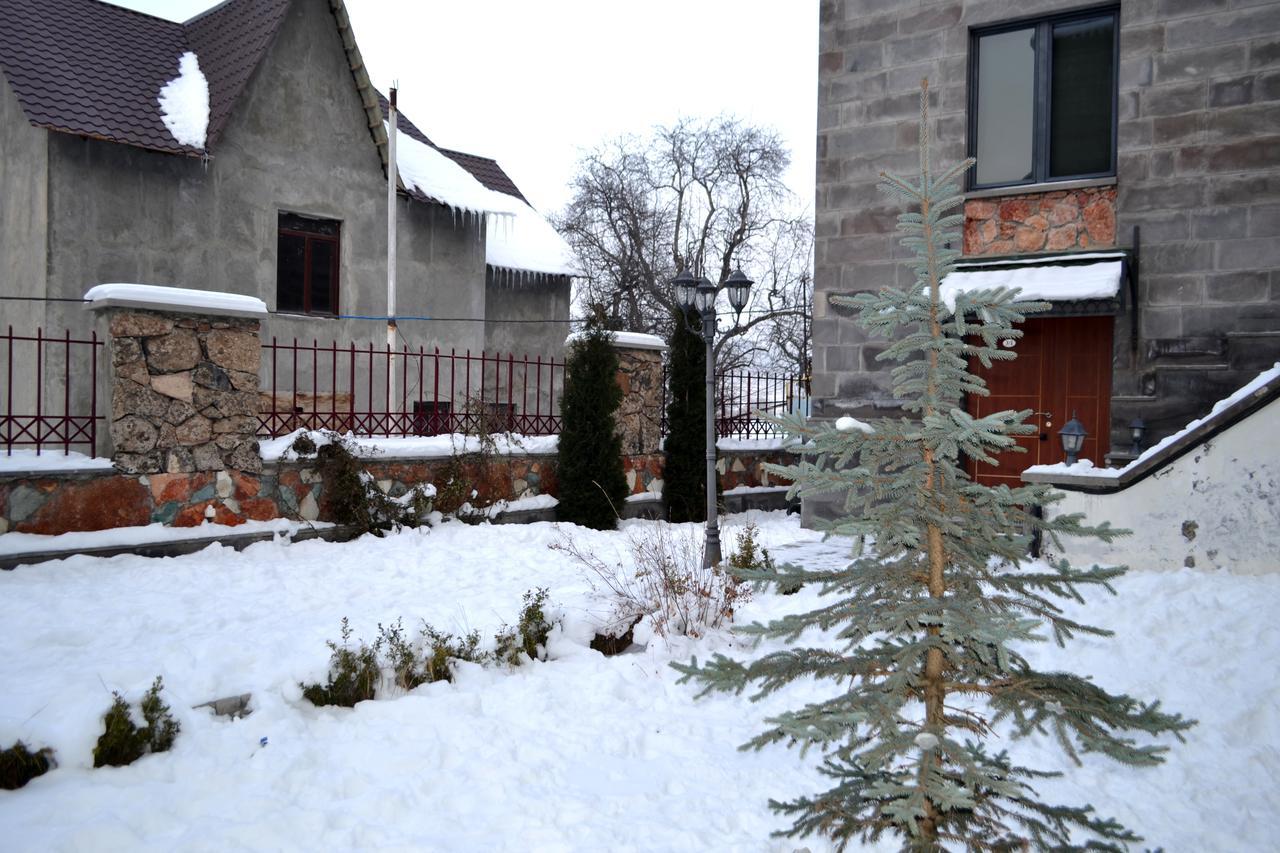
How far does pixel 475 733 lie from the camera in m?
4.28

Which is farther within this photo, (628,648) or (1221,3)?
(1221,3)

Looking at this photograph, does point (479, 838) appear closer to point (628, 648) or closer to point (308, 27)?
point (628, 648)

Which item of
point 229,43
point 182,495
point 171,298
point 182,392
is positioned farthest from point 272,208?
point 182,495

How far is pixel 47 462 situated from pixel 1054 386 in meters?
8.74

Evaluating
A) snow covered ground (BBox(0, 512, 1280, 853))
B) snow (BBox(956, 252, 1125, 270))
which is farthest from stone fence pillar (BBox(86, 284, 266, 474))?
snow (BBox(956, 252, 1125, 270))

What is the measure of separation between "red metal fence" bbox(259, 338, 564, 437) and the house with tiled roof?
538mm

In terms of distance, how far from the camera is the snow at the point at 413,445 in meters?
7.94

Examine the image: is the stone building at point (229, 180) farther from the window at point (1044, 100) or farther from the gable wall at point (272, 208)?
the window at point (1044, 100)

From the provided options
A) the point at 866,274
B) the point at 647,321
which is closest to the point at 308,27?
the point at 866,274

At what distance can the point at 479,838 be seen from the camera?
11.1ft

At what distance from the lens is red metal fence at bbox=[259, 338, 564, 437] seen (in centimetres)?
848

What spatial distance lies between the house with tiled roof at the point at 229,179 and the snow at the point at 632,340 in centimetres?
367

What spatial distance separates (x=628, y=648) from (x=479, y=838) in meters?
2.40

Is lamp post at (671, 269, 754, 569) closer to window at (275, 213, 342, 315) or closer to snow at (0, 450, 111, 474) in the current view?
snow at (0, 450, 111, 474)
